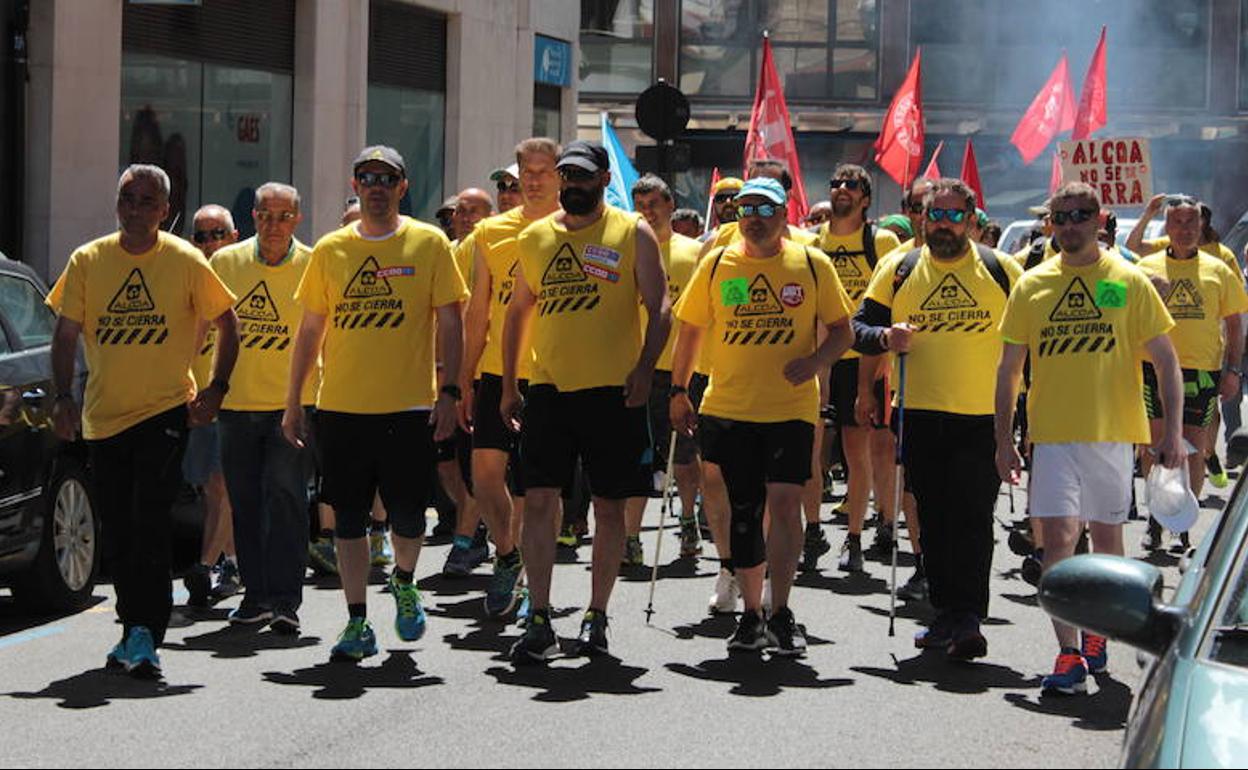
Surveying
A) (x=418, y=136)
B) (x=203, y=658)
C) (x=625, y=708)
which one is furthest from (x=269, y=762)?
(x=418, y=136)

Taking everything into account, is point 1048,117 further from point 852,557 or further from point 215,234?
point 215,234

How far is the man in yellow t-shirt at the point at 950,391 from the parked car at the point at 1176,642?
4.64m

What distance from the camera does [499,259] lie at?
1064 centimetres

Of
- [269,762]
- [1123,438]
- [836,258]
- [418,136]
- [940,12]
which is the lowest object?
[269,762]

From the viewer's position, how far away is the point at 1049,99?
91.0ft

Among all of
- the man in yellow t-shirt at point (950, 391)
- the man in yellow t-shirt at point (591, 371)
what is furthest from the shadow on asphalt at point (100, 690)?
the man in yellow t-shirt at point (950, 391)

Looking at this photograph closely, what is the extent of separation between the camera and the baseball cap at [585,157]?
9.11 meters

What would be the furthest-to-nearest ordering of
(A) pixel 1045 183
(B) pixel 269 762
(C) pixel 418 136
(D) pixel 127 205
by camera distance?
(A) pixel 1045 183, (C) pixel 418 136, (D) pixel 127 205, (B) pixel 269 762

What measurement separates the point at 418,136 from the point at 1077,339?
19655 millimetres

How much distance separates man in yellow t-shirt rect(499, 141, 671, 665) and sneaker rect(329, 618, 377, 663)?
1.99 feet

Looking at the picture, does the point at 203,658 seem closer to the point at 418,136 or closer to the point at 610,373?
the point at 610,373

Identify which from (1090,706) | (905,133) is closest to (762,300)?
(1090,706)

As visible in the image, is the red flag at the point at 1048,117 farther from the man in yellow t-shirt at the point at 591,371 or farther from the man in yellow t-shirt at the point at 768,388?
the man in yellow t-shirt at the point at 591,371

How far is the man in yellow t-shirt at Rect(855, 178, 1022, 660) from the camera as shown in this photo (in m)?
9.51
